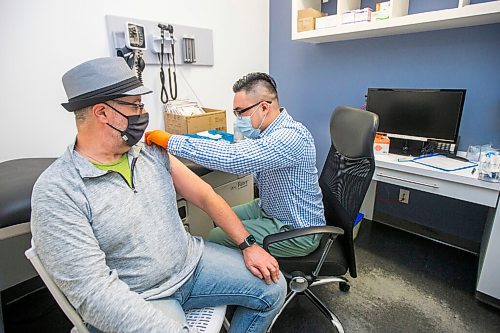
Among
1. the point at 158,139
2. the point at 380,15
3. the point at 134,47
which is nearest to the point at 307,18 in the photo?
the point at 380,15

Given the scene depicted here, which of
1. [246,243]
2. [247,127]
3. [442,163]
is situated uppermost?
[247,127]

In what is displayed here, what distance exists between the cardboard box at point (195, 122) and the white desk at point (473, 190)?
113 centimetres

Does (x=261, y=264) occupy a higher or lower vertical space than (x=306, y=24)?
lower

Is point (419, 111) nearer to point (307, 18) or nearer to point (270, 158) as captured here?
point (307, 18)

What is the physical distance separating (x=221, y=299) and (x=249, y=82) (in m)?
0.92

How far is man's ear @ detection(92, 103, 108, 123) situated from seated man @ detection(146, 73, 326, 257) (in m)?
0.25

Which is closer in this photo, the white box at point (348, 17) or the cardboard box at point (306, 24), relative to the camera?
the white box at point (348, 17)

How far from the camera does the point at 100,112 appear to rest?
2.99ft

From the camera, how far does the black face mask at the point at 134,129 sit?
962mm

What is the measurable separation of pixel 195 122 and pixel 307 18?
3.80ft

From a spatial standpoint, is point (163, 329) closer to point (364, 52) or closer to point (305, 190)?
point (305, 190)

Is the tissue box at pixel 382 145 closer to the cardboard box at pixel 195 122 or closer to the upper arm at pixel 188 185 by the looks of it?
the cardboard box at pixel 195 122

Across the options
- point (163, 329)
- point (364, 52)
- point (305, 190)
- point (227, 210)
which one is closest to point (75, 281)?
point (163, 329)

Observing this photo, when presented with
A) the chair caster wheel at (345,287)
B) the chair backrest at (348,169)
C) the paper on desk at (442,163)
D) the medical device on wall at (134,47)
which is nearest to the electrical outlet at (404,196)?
the paper on desk at (442,163)
